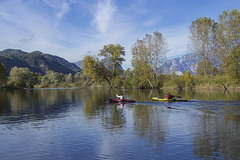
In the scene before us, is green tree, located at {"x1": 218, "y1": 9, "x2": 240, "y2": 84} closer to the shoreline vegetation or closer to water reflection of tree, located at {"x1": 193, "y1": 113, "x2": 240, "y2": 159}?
the shoreline vegetation

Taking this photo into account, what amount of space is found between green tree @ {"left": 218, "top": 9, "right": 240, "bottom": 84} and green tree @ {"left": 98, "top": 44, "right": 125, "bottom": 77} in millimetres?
45333

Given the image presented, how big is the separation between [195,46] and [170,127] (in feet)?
184

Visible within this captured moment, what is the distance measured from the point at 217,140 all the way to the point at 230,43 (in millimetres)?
43735

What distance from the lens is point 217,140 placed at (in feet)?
34.2

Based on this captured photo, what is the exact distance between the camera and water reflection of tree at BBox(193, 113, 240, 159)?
855 centimetres

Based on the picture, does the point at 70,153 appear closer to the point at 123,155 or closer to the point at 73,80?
the point at 123,155

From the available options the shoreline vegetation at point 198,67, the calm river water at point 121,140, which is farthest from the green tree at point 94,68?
the calm river water at point 121,140

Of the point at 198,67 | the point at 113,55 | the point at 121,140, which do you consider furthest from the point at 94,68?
the point at 121,140

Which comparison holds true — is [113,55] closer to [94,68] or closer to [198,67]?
[94,68]

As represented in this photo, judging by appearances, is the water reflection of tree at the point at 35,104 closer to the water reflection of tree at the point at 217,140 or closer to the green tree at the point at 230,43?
the water reflection of tree at the point at 217,140

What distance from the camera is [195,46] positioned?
64.1 metres

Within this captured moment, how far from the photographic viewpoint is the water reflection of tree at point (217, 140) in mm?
8547

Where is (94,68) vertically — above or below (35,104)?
above

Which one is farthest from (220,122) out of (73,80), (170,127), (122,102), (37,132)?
(73,80)
